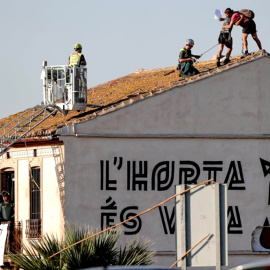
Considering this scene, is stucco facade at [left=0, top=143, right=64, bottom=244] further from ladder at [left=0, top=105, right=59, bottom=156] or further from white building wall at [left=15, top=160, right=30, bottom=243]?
ladder at [left=0, top=105, right=59, bottom=156]

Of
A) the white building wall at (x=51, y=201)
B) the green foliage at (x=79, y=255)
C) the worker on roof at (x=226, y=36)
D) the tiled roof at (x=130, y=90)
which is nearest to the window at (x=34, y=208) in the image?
the white building wall at (x=51, y=201)

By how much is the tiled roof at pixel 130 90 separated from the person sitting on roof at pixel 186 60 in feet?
1.07

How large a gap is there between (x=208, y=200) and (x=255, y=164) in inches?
697

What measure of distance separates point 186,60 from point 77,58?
3555 millimetres

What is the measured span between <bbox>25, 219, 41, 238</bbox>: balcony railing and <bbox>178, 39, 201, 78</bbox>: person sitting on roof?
6.54 metres

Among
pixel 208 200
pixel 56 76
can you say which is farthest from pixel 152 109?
pixel 208 200

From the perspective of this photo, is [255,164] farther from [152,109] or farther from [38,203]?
[38,203]

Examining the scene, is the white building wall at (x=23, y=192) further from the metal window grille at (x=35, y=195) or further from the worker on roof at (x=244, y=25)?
the worker on roof at (x=244, y=25)

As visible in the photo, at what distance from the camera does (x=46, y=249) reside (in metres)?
30.5

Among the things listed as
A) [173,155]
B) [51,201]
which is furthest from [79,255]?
[51,201]

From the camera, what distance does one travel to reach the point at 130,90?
1766 inches

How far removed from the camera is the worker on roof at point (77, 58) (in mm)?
41781

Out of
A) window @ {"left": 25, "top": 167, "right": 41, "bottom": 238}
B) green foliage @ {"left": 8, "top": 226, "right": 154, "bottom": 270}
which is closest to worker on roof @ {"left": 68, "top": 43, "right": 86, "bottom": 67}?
window @ {"left": 25, "top": 167, "right": 41, "bottom": 238}

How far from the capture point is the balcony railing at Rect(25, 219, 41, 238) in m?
41.8
